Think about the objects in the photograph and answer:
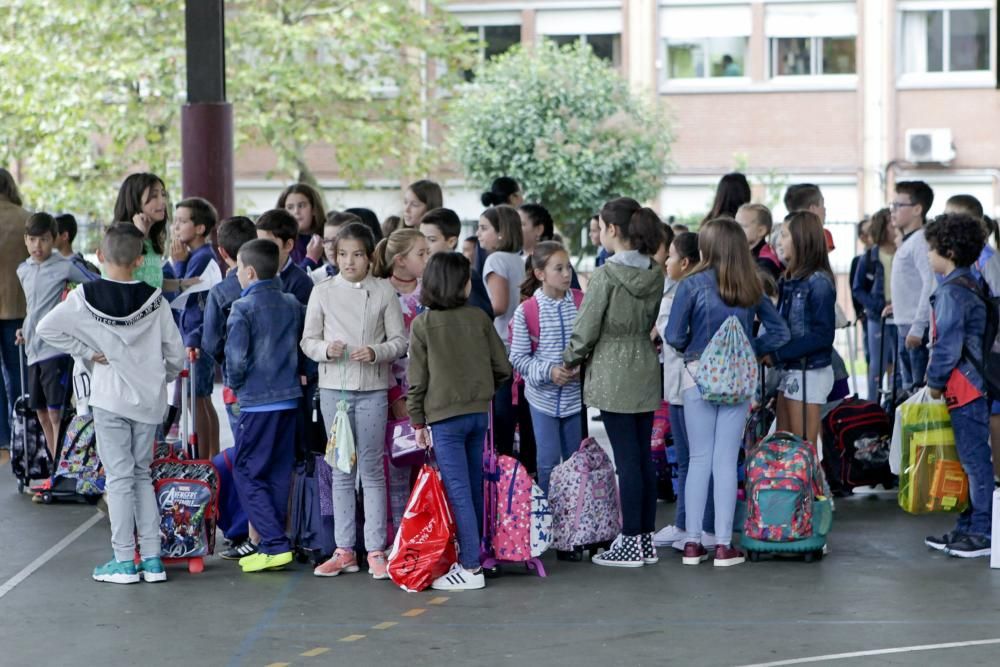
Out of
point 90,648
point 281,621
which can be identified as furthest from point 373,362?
point 90,648

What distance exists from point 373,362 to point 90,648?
1795mm

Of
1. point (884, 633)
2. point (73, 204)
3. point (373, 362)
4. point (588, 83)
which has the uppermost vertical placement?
point (588, 83)

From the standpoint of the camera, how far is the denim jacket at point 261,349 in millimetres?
7316

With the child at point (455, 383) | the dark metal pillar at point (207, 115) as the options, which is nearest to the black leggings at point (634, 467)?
the child at point (455, 383)

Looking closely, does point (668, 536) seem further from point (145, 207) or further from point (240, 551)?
point (145, 207)

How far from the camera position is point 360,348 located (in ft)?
23.5

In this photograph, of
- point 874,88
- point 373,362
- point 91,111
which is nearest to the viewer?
point 373,362

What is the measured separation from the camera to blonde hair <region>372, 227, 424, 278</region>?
766 cm

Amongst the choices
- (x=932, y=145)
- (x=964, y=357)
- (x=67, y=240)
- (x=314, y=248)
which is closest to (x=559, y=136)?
(x=932, y=145)

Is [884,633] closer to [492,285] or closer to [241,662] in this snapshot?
[241,662]

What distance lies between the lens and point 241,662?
598 centimetres

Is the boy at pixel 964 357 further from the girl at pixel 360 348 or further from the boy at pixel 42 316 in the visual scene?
→ the boy at pixel 42 316

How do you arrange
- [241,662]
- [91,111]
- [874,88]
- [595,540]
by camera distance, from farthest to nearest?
[874,88] → [91,111] → [595,540] → [241,662]

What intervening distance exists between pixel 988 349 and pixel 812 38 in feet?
69.9
